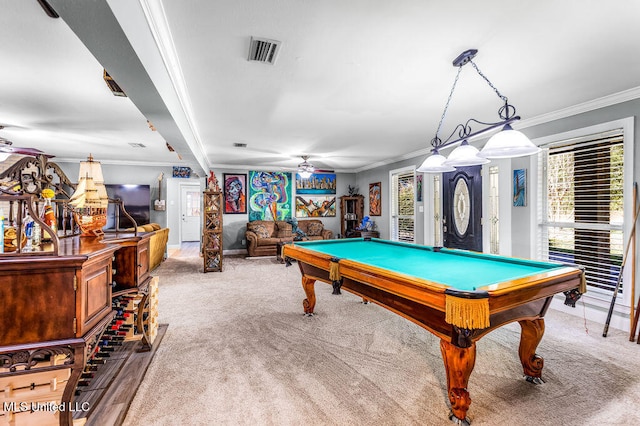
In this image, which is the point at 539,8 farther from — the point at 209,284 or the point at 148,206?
the point at 148,206

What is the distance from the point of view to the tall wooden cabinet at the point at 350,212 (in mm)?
8477

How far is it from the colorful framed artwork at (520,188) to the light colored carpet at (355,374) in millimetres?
1443

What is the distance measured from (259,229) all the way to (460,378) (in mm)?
6396

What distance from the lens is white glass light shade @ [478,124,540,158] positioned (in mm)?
1958

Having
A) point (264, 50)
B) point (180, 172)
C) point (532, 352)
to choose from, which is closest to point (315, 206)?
point (180, 172)

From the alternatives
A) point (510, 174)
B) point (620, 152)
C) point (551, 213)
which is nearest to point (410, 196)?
point (510, 174)

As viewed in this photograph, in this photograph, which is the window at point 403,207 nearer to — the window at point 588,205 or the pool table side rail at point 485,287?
the window at point 588,205

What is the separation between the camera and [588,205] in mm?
3320

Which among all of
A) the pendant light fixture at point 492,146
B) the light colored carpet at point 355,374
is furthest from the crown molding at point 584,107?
the light colored carpet at point 355,374

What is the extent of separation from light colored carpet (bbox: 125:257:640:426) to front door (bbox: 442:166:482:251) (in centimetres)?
166

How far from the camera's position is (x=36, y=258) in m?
1.25

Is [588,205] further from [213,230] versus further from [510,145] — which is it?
[213,230]

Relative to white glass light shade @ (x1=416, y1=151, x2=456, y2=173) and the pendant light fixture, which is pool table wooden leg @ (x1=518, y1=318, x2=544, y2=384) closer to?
the pendant light fixture

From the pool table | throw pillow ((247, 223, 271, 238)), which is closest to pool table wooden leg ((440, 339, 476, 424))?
the pool table
